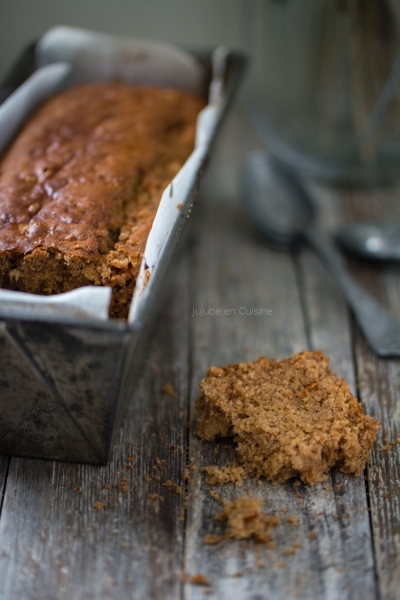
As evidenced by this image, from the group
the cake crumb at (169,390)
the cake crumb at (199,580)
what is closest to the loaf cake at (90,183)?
the cake crumb at (169,390)

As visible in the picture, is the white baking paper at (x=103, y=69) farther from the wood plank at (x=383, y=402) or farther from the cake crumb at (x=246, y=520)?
the cake crumb at (x=246, y=520)

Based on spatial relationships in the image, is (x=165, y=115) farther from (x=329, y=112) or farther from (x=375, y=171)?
(x=375, y=171)

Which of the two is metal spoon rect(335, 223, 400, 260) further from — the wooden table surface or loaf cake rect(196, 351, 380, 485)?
loaf cake rect(196, 351, 380, 485)

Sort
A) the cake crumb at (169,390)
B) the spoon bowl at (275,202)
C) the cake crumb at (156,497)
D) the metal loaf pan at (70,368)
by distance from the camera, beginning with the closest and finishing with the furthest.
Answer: the metal loaf pan at (70,368)
the cake crumb at (156,497)
the cake crumb at (169,390)
the spoon bowl at (275,202)

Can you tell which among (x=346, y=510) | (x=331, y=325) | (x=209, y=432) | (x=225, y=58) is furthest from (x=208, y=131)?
(x=346, y=510)

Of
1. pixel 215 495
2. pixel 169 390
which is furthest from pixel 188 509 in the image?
pixel 169 390

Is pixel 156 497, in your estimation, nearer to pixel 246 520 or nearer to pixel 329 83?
pixel 246 520
